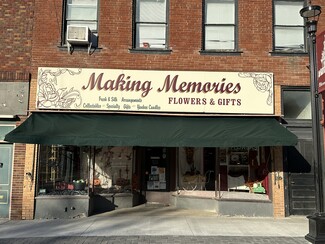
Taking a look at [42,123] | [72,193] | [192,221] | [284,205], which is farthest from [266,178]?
[42,123]

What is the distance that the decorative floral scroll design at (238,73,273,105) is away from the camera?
1105cm

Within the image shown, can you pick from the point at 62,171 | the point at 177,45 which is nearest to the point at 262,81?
the point at 177,45

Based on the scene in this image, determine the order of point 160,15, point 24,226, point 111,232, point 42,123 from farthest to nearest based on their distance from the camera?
point 160,15 → point 42,123 → point 24,226 → point 111,232

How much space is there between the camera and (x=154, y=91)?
10.9 m

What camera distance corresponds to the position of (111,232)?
8703 mm

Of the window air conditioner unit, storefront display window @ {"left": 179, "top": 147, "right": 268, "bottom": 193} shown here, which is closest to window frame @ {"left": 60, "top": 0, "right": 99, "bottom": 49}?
the window air conditioner unit

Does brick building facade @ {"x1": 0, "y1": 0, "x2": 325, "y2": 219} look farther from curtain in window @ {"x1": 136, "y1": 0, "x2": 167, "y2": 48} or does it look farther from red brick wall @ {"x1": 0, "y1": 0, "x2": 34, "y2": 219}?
curtain in window @ {"x1": 136, "y1": 0, "x2": 167, "y2": 48}

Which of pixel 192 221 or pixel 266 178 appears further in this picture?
pixel 266 178

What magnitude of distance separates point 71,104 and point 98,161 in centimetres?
208

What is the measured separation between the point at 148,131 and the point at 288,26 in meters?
5.51

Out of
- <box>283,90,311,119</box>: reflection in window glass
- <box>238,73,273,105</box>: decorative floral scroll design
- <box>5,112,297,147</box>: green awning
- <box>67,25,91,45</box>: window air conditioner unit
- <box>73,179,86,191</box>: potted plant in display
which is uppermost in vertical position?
<box>67,25,91,45</box>: window air conditioner unit

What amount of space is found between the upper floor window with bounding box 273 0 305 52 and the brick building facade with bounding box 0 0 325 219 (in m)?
0.30

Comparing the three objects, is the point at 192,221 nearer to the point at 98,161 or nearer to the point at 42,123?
the point at 98,161

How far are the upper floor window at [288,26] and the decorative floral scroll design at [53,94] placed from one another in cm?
624
